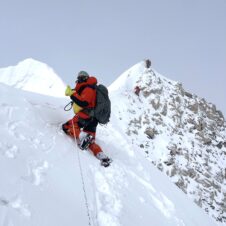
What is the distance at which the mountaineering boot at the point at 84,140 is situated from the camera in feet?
23.5

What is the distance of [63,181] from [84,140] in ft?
6.47

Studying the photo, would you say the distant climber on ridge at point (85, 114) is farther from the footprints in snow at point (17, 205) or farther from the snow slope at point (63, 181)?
the footprints in snow at point (17, 205)

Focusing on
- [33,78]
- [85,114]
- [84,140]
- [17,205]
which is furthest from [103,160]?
[33,78]

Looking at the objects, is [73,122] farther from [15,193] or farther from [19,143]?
[15,193]

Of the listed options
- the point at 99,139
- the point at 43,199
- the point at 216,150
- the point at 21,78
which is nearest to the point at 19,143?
the point at 43,199

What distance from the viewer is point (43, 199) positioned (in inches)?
171

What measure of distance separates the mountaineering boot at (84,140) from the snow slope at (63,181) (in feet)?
0.63

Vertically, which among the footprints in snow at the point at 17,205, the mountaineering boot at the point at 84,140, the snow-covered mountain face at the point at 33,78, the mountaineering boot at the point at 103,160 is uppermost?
the footprints in snow at the point at 17,205

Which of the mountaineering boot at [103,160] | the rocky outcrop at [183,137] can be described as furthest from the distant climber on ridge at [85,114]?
the rocky outcrop at [183,137]

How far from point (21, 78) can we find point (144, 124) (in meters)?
11.2

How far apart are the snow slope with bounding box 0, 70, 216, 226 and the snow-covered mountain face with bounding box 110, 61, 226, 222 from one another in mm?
12579

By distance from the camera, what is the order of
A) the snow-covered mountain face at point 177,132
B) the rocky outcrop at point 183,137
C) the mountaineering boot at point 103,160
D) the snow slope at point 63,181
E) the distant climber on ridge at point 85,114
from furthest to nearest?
the snow-covered mountain face at point 177,132
the rocky outcrop at point 183,137
the mountaineering boot at point 103,160
the distant climber on ridge at point 85,114
the snow slope at point 63,181

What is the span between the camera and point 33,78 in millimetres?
25625

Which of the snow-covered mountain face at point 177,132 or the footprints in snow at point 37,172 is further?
the snow-covered mountain face at point 177,132
